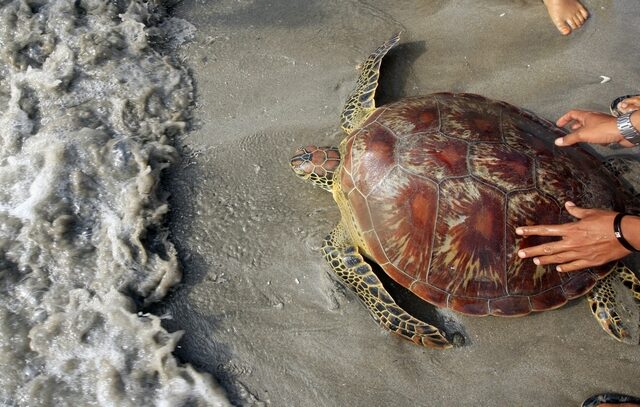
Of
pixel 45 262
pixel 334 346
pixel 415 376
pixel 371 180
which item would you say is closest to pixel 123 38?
pixel 45 262

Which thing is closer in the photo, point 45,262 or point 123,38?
point 45,262

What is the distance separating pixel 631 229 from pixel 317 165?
5.89ft

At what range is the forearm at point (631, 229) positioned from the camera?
2227 millimetres

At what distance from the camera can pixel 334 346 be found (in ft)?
8.79

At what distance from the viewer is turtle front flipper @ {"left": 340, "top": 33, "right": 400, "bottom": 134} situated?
10.7 ft

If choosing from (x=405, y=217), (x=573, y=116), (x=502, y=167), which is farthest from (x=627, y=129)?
(x=405, y=217)

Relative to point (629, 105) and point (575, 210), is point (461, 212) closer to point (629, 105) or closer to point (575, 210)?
point (575, 210)

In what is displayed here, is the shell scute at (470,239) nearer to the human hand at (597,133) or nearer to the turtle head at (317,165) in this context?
the human hand at (597,133)

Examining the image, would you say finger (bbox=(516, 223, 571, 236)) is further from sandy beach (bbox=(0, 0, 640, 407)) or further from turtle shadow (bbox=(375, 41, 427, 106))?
turtle shadow (bbox=(375, 41, 427, 106))

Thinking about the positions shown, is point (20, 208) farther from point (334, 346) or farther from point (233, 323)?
point (334, 346)

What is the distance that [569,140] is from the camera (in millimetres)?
2615

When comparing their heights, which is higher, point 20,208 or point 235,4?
point 235,4

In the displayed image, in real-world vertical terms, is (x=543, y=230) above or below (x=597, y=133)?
below

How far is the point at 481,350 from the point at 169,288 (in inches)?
77.7
